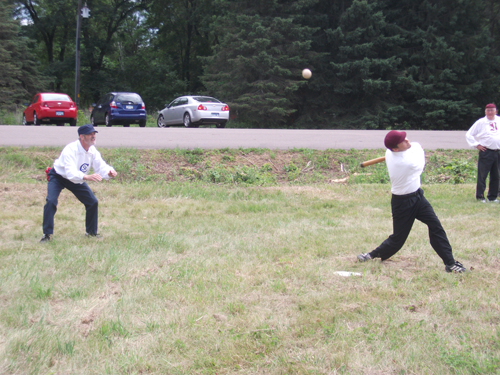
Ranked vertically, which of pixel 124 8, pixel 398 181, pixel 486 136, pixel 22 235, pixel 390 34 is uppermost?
pixel 124 8

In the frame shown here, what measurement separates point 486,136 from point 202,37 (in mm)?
42808

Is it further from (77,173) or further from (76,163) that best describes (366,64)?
(77,173)

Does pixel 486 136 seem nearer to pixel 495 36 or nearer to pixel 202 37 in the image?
pixel 495 36

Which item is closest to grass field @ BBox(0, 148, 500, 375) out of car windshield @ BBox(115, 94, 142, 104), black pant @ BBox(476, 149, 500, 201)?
black pant @ BBox(476, 149, 500, 201)

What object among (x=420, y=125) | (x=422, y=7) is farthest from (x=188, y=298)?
(x=422, y=7)

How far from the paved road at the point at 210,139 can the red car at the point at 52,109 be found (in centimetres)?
659

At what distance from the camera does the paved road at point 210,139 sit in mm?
14602

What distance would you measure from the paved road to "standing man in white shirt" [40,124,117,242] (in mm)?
7029

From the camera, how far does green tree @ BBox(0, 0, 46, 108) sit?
35.3 m

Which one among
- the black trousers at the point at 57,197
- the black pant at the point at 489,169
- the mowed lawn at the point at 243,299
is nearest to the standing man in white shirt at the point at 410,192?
the mowed lawn at the point at 243,299

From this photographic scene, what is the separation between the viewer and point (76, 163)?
7.12 m

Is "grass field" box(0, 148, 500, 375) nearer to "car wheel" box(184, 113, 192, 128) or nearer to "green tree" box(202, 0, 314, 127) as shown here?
"car wheel" box(184, 113, 192, 128)

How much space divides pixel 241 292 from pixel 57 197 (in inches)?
143

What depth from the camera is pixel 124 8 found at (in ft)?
162
